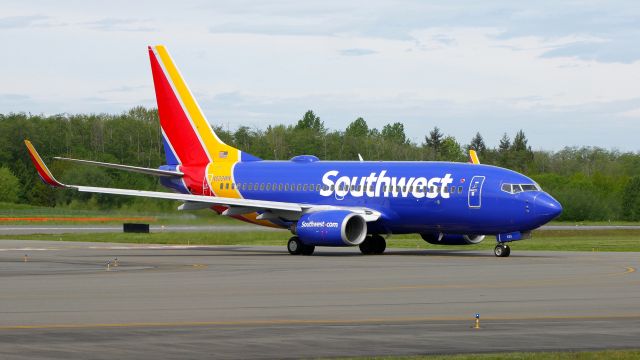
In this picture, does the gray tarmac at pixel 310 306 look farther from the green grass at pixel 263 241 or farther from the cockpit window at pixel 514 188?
the green grass at pixel 263 241

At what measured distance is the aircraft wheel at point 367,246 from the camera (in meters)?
51.4

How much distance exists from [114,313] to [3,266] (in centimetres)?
1742

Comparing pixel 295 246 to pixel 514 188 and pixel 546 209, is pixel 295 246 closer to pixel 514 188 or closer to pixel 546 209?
pixel 514 188

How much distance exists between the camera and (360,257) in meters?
48.2

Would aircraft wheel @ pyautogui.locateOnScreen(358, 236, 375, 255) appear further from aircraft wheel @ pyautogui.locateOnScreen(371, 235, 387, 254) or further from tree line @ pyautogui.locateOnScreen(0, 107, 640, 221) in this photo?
tree line @ pyautogui.locateOnScreen(0, 107, 640, 221)

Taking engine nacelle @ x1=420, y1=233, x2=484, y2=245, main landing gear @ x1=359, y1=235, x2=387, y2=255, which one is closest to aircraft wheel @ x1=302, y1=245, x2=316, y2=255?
main landing gear @ x1=359, y1=235, x2=387, y2=255

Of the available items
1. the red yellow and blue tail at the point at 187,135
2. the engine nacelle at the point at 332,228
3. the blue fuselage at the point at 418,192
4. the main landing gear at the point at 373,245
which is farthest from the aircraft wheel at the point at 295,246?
the red yellow and blue tail at the point at 187,135

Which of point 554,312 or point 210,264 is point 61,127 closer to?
point 210,264

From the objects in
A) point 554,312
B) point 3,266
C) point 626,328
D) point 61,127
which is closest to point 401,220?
point 3,266

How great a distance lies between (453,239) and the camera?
51.6 m

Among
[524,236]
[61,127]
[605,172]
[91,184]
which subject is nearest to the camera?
[524,236]

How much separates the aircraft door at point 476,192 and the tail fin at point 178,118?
15812mm

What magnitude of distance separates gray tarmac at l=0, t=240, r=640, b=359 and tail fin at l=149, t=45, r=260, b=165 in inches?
563

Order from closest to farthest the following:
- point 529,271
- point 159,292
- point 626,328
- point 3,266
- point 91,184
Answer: point 626,328
point 159,292
point 529,271
point 3,266
point 91,184
